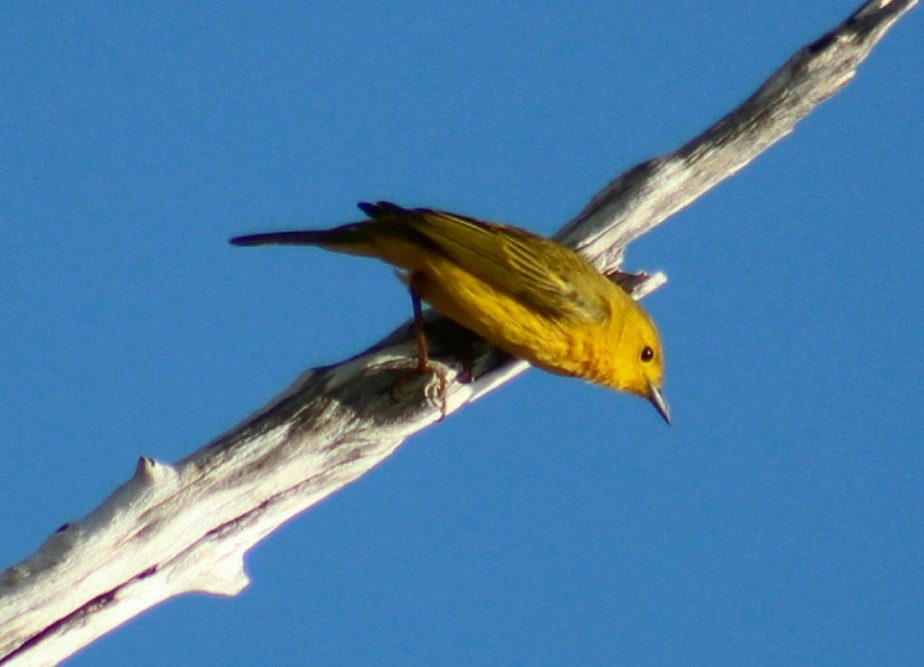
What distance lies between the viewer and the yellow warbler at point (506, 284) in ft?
24.0

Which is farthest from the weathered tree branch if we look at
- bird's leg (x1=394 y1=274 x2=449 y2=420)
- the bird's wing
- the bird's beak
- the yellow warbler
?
the bird's beak

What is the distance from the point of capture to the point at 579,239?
305 inches

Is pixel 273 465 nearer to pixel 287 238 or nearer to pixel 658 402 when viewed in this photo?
pixel 287 238

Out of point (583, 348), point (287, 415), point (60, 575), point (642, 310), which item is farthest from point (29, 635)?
point (642, 310)

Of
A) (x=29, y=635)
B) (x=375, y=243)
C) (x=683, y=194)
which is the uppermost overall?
(x=375, y=243)

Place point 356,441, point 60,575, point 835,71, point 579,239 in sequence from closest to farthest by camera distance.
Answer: point 60,575, point 356,441, point 835,71, point 579,239

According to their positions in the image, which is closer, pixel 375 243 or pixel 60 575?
pixel 60 575

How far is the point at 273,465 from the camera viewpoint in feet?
21.7

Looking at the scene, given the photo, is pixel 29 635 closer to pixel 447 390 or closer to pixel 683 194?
pixel 447 390

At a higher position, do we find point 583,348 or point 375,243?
point 375,243

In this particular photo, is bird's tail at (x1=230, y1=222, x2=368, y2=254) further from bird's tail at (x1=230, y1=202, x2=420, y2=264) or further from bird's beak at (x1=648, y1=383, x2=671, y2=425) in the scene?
bird's beak at (x1=648, y1=383, x2=671, y2=425)

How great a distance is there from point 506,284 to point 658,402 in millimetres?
1343

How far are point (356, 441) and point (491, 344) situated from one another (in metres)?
1.07

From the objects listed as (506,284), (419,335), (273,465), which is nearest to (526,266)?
(506,284)
